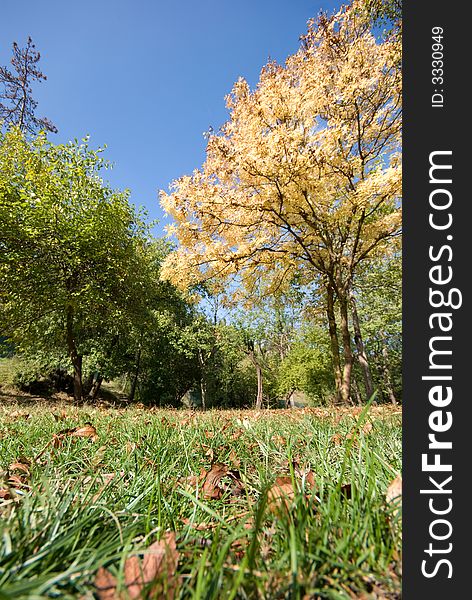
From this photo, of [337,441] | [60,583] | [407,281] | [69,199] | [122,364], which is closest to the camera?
[60,583]

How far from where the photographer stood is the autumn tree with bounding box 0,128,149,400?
1010 cm

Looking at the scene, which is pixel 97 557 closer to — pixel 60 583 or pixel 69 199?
pixel 60 583

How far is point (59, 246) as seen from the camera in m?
10.5

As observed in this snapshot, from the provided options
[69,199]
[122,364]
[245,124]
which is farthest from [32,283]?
[122,364]

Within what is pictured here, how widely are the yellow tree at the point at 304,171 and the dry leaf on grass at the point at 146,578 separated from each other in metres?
7.05

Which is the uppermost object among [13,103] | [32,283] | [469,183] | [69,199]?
[13,103]

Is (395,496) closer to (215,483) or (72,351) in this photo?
(215,483)

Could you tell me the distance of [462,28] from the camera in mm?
1030

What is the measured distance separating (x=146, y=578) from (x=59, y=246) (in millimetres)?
11825

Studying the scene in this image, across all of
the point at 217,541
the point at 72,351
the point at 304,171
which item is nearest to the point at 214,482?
the point at 217,541

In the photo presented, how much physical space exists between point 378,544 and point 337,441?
1.25 meters

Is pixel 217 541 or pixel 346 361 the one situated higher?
pixel 346 361

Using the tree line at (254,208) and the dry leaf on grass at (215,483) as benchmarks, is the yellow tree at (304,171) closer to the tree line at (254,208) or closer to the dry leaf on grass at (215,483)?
the tree line at (254,208)

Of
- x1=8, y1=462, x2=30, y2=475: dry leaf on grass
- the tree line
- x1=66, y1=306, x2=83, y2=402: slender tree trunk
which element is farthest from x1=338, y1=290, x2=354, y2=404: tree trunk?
x1=66, y1=306, x2=83, y2=402: slender tree trunk
